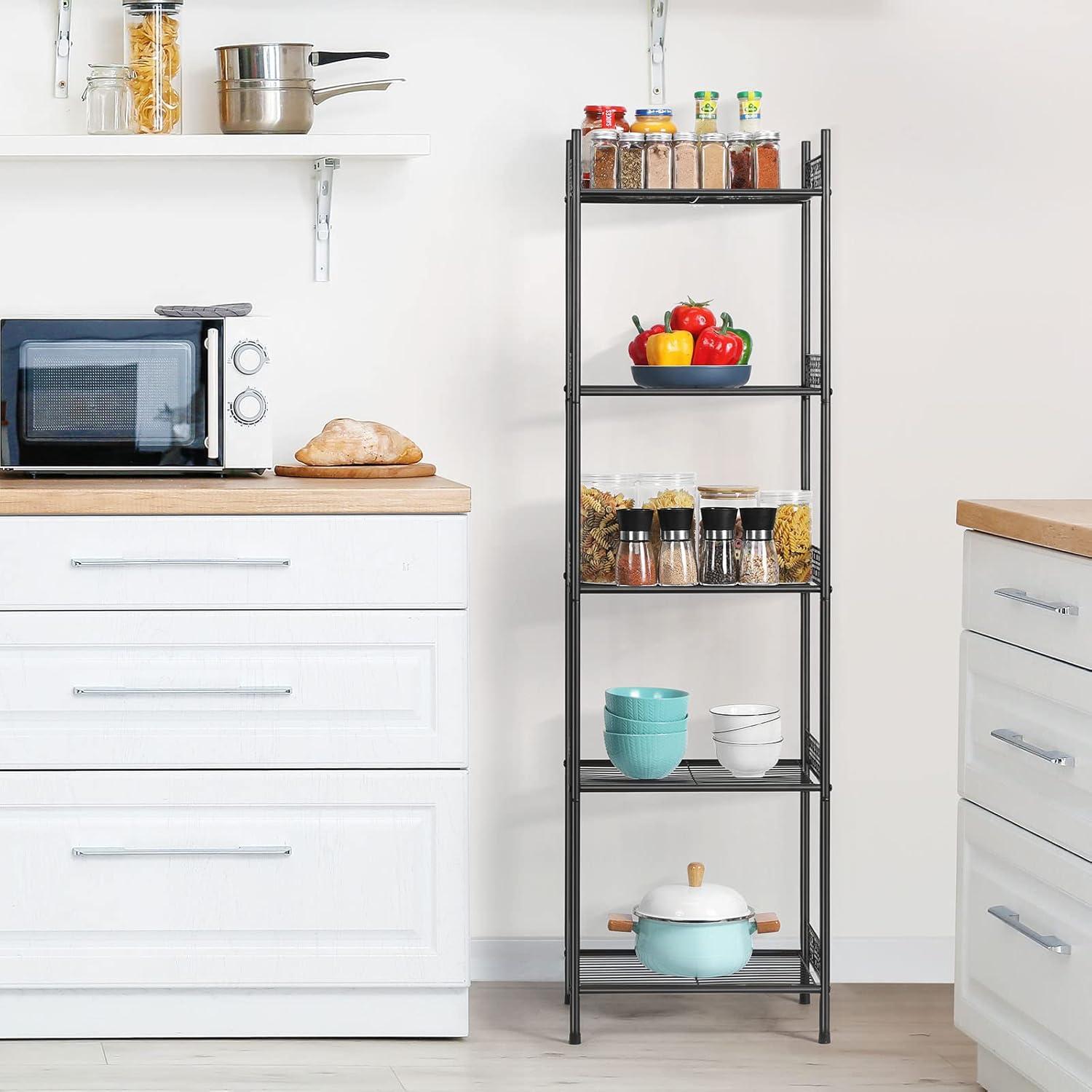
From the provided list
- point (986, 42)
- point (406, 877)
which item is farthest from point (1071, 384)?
point (406, 877)

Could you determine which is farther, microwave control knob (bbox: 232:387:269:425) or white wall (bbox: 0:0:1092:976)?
white wall (bbox: 0:0:1092:976)

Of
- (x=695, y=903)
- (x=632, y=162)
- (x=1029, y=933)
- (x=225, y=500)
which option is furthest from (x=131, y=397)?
(x=1029, y=933)

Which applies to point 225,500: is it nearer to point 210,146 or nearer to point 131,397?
point 131,397

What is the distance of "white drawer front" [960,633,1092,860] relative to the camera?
181 cm

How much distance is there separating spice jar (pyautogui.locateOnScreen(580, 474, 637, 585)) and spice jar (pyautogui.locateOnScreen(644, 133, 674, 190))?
1.67ft

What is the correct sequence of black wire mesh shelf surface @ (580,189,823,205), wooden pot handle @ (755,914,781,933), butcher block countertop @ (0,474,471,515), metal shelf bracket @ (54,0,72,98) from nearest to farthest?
butcher block countertop @ (0,474,471,515)
black wire mesh shelf surface @ (580,189,823,205)
wooden pot handle @ (755,914,781,933)
metal shelf bracket @ (54,0,72,98)

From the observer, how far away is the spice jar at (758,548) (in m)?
2.34

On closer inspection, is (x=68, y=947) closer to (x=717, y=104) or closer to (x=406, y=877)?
(x=406, y=877)

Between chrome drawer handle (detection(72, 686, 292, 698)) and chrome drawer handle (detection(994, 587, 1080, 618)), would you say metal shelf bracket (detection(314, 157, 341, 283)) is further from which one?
chrome drawer handle (detection(994, 587, 1080, 618))

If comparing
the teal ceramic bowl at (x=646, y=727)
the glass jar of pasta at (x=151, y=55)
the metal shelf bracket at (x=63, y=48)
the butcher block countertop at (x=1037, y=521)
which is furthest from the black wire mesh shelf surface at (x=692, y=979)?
the metal shelf bracket at (x=63, y=48)

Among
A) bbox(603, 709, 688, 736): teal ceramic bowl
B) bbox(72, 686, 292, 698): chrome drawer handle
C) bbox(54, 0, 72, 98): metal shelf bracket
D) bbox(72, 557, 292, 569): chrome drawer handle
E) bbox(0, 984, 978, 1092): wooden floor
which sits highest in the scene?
bbox(54, 0, 72, 98): metal shelf bracket

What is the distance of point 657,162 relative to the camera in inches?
93.2

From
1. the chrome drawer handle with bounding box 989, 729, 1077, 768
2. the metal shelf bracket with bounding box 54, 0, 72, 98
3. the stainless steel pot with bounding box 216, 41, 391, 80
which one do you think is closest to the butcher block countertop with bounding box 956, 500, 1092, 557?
the chrome drawer handle with bounding box 989, 729, 1077, 768

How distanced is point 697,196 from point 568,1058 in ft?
4.92
